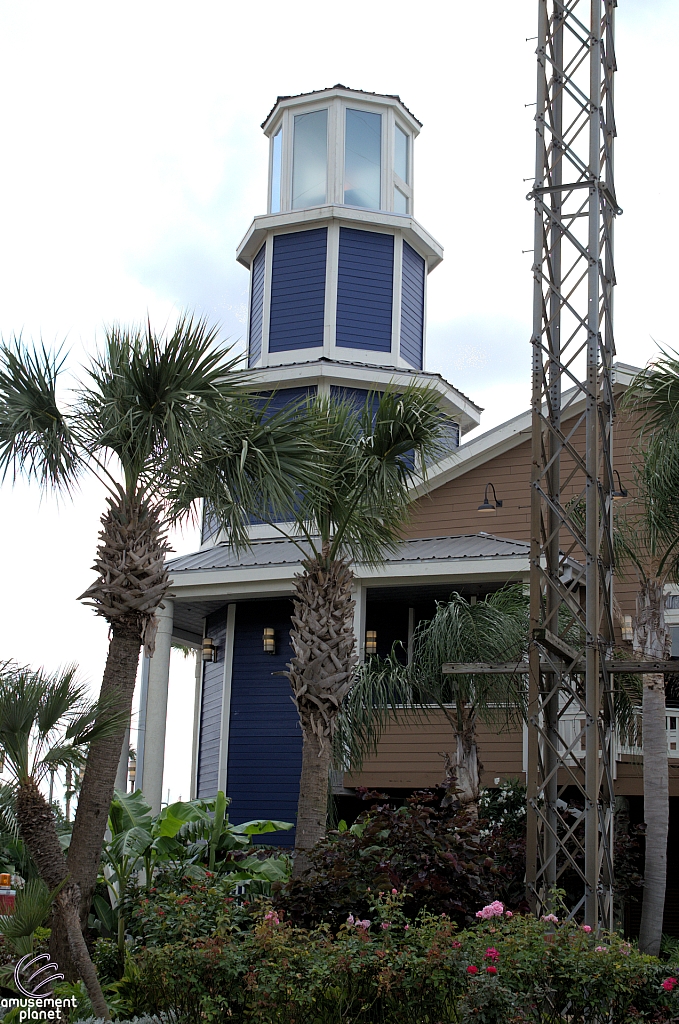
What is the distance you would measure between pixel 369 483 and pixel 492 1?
7057 mm

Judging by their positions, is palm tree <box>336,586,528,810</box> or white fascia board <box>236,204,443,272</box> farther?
white fascia board <box>236,204,443,272</box>

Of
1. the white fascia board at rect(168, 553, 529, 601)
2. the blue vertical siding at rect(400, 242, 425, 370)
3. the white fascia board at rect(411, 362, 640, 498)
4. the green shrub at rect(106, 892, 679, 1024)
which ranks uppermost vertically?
the blue vertical siding at rect(400, 242, 425, 370)

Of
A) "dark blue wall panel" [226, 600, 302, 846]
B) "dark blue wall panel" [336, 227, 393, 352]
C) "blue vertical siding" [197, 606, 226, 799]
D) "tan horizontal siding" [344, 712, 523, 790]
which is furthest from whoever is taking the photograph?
"dark blue wall panel" [336, 227, 393, 352]

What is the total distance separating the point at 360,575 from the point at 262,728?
358cm

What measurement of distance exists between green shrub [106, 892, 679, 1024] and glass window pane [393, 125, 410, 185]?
1855 cm

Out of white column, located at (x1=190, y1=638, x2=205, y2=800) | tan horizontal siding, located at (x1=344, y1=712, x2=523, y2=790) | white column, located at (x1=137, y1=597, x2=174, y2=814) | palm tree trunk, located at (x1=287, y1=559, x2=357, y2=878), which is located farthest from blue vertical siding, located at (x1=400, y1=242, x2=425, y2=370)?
palm tree trunk, located at (x1=287, y1=559, x2=357, y2=878)

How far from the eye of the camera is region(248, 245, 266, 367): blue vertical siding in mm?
23266

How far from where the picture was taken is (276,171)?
24375mm

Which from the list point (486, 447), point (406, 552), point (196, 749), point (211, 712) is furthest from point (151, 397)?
point (196, 749)

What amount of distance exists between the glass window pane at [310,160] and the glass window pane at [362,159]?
1.56 ft

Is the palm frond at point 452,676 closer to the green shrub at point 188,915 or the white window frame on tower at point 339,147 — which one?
the green shrub at point 188,915

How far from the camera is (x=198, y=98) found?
1503 centimetres

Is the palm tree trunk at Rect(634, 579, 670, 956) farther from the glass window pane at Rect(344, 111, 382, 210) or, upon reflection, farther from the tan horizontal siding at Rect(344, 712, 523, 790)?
the glass window pane at Rect(344, 111, 382, 210)

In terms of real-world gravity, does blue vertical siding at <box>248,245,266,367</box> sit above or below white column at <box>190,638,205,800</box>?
above
